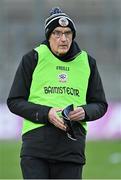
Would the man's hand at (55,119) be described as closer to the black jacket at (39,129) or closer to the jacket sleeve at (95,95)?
the black jacket at (39,129)

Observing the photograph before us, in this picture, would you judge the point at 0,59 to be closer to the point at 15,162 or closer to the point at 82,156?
the point at 15,162

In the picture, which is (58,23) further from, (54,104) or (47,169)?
(47,169)

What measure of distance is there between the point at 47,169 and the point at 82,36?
40.2 feet

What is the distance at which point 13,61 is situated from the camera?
17.0m

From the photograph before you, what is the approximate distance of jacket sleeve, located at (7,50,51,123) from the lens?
470 centimetres

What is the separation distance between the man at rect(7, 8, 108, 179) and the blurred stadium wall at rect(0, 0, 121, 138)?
10840 millimetres

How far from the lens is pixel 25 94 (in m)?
4.75

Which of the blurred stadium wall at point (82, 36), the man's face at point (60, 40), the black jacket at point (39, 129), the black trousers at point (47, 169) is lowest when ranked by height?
the blurred stadium wall at point (82, 36)

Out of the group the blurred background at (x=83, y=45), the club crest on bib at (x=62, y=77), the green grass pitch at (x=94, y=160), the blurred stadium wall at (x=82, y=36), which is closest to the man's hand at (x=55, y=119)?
the club crest on bib at (x=62, y=77)

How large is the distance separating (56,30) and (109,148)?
34.3 feet

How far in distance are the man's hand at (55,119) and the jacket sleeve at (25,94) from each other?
0.17 ft

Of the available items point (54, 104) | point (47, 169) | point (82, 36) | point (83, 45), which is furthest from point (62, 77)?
point (83, 45)

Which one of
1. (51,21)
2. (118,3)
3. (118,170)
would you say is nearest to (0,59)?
(118,3)

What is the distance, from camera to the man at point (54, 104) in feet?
15.3
